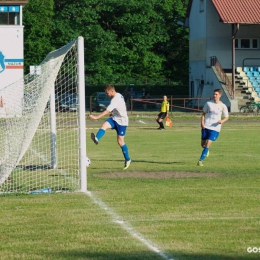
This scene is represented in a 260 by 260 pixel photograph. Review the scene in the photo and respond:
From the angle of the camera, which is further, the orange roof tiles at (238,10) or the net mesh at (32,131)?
the orange roof tiles at (238,10)

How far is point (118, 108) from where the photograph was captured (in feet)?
52.9

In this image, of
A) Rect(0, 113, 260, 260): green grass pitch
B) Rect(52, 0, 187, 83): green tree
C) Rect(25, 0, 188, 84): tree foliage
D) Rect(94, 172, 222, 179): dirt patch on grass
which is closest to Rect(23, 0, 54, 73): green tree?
Rect(25, 0, 188, 84): tree foliage

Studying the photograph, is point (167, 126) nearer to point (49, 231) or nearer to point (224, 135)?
point (224, 135)

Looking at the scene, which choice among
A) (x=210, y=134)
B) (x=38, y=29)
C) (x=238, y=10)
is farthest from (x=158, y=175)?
(x=38, y=29)

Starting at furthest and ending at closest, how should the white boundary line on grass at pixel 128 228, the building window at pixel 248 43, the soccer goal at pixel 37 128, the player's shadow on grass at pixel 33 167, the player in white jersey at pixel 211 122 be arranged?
the building window at pixel 248 43, the player in white jersey at pixel 211 122, the player's shadow on grass at pixel 33 167, the soccer goal at pixel 37 128, the white boundary line on grass at pixel 128 228

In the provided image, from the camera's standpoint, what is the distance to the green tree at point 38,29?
61.0 m

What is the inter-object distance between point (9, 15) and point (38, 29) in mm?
19981

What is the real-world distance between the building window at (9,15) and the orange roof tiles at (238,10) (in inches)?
597

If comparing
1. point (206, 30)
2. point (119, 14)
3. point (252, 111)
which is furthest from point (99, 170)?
point (119, 14)

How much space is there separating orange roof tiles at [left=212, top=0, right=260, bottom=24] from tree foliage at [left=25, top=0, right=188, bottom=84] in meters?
11.3

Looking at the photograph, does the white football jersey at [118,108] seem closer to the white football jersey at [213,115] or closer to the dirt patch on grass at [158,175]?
the dirt patch on grass at [158,175]

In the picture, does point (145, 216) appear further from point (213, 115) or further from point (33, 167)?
point (213, 115)

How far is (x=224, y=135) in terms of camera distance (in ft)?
100

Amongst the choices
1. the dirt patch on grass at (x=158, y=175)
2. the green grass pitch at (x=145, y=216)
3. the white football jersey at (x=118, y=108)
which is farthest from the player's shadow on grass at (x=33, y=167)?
the white football jersey at (x=118, y=108)
